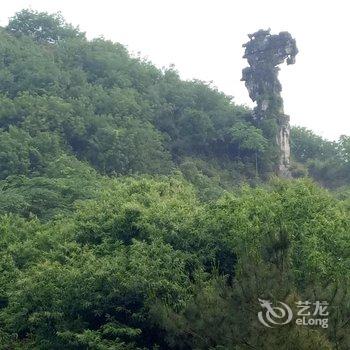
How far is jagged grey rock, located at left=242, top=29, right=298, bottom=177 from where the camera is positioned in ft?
108

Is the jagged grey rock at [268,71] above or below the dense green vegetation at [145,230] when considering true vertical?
above

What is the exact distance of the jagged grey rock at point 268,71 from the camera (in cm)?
3278

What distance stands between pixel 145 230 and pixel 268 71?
66.6 feet

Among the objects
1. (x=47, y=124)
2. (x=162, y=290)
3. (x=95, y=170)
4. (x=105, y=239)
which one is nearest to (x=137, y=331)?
(x=162, y=290)

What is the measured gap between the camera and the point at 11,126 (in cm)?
2527

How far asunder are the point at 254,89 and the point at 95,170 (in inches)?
439

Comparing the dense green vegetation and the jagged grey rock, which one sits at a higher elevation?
the jagged grey rock

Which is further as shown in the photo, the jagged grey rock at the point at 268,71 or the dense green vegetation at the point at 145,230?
the jagged grey rock at the point at 268,71

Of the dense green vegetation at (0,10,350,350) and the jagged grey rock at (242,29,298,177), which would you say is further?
the jagged grey rock at (242,29,298,177)

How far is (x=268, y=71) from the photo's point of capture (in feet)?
108

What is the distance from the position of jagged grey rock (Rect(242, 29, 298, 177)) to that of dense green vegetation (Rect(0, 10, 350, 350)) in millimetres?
1294

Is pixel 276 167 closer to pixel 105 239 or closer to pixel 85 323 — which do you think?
pixel 105 239

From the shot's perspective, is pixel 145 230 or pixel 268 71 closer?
pixel 145 230

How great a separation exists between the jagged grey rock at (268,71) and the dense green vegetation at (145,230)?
1294 millimetres
